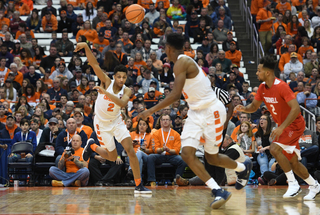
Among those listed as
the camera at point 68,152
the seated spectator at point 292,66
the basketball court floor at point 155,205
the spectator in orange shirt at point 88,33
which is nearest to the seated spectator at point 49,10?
the spectator in orange shirt at point 88,33

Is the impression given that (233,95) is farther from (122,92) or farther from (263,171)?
(122,92)

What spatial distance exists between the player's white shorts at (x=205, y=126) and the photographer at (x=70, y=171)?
4812 mm

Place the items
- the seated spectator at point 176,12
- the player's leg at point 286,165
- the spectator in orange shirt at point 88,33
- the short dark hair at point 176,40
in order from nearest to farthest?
the short dark hair at point 176,40, the player's leg at point 286,165, the spectator in orange shirt at point 88,33, the seated spectator at point 176,12

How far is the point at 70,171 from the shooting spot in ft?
33.1

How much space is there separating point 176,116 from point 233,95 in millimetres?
2105

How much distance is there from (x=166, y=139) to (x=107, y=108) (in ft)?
11.3

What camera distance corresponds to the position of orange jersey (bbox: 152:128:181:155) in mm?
10680

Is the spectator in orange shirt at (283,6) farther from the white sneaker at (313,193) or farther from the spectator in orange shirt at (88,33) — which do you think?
the white sneaker at (313,193)

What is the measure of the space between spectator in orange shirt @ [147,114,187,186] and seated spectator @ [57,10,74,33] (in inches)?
365

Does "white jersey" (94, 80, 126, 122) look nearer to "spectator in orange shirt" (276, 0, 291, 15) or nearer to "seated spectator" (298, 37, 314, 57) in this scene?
"seated spectator" (298, 37, 314, 57)

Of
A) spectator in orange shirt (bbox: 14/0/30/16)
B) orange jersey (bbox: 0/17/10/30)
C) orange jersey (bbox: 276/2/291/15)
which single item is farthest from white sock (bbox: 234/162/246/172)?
spectator in orange shirt (bbox: 14/0/30/16)

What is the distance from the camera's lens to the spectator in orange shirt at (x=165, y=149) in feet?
33.7

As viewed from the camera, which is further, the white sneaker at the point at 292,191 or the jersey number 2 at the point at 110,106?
the jersey number 2 at the point at 110,106

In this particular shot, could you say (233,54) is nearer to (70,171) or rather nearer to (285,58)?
(285,58)
